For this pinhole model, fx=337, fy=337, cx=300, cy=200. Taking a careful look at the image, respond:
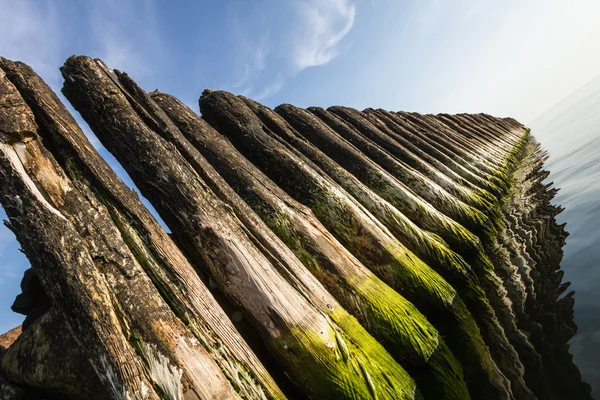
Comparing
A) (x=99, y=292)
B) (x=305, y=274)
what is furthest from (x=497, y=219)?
(x=99, y=292)

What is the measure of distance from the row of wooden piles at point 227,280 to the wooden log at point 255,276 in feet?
0.06

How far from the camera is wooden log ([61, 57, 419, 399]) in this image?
3014 mm

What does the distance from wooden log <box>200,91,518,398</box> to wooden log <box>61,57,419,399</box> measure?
116cm

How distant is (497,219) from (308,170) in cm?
543

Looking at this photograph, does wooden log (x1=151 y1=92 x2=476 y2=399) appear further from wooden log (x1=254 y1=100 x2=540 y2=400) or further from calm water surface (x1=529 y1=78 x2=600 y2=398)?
calm water surface (x1=529 y1=78 x2=600 y2=398)

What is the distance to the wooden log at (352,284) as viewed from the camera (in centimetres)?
355

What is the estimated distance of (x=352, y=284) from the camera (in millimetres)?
3826

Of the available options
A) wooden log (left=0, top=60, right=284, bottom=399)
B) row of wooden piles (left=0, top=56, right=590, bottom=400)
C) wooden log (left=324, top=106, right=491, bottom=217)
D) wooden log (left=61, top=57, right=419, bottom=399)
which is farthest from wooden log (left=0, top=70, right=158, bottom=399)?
wooden log (left=324, top=106, right=491, bottom=217)

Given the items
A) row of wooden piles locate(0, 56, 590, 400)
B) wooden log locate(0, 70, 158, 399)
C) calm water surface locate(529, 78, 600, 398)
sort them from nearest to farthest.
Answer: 1. wooden log locate(0, 70, 158, 399)
2. row of wooden piles locate(0, 56, 590, 400)
3. calm water surface locate(529, 78, 600, 398)

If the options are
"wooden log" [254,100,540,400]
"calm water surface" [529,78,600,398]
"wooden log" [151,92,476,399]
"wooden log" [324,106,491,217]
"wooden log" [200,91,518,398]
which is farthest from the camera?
"wooden log" [324,106,491,217]

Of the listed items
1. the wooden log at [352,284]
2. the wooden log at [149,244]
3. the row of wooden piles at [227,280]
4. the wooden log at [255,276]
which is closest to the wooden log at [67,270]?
the row of wooden piles at [227,280]

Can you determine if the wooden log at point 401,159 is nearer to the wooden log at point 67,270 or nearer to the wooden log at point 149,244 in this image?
the wooden log at point 149,244

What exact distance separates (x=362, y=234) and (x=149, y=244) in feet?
8.81

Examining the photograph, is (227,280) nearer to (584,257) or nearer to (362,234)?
(362,234)
